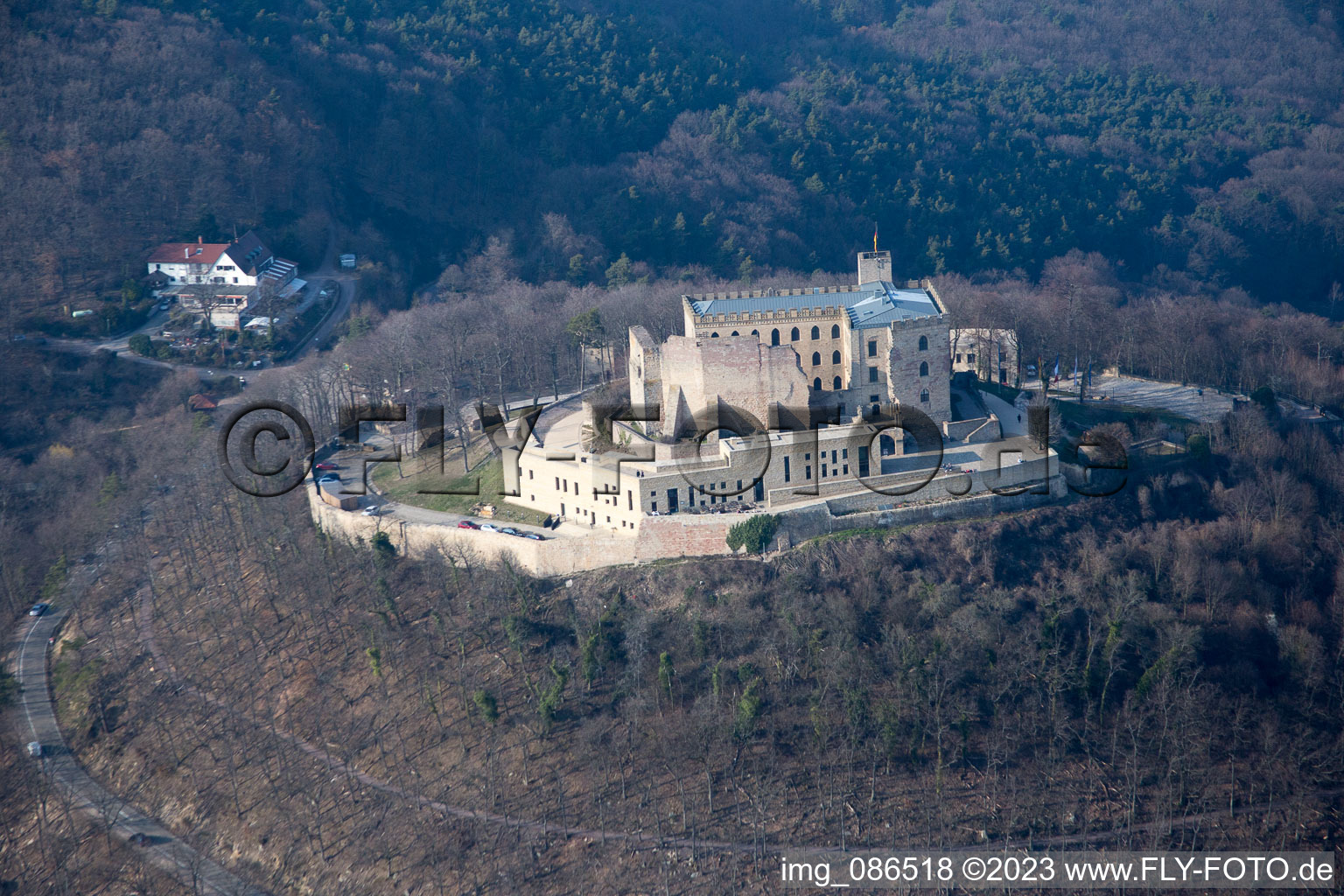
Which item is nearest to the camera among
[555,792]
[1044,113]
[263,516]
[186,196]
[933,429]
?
[555,792]

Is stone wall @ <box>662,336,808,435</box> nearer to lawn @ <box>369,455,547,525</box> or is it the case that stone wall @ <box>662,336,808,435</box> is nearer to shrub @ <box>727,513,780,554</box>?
shrub @ <box>727,513,780,554</box>

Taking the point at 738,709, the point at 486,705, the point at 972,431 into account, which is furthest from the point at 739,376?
the point at 486,705

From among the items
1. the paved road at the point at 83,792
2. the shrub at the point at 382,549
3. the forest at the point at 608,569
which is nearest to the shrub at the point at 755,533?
the forest at the point at 608,569

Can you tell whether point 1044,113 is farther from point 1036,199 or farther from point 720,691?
point 720,691

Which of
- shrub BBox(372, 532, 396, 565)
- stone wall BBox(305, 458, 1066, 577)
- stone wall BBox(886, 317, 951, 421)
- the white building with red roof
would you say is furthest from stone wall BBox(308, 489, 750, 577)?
the white building with red roof

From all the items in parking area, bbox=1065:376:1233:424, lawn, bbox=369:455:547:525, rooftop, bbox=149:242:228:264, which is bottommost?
parking area, bbox=1065:376:1233:424

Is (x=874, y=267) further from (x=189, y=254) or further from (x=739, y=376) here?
(x=189, y=254)

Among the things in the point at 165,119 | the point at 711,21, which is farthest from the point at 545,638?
the point at 711,21
